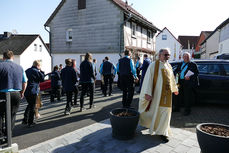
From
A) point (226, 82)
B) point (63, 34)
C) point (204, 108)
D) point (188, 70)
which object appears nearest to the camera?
point (188, 70)

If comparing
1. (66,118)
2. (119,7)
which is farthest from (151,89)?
(119,7)

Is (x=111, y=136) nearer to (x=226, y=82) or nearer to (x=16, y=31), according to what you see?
(x=226, y=82)

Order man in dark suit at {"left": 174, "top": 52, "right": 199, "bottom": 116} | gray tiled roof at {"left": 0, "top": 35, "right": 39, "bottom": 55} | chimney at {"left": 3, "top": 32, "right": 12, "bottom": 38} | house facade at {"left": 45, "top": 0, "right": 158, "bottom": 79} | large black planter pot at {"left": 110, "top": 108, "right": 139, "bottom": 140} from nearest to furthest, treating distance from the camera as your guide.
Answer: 1. large black planter pot at {"left": 110, "top": 108, "right": 139, "bottom": 140}
2. man in dark suit at {"left": 174, "top": 52, "right": 199, "bottom": 116}
3. house facade at {"left": 45, "top": 0, "right": 158, "bottom": 79}
4. gray tiled roof at {"left": 0, "top": 35, "right": 39, "bottom": 55}
5. chimney at {"left": 3, "top": 32, "right": 12, "bottom": 38}

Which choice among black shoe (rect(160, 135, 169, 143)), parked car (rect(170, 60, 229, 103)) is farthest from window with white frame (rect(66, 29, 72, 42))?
black shoe (rect(160, 135, 169, 143))

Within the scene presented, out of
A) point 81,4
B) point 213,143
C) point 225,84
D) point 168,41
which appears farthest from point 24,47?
point 213,143

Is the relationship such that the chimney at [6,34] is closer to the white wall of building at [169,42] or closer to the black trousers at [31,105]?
the white wall of building at [169,42]

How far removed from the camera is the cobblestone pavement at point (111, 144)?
340cm

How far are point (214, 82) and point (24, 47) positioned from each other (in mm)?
30328

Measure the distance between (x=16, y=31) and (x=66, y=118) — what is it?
1440 inches

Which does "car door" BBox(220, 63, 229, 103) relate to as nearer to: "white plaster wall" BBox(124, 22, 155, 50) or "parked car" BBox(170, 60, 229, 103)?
"parked car" BBox(170, 60, 229, 103)

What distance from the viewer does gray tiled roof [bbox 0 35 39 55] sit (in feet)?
96.6

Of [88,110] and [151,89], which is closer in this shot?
[151,89]

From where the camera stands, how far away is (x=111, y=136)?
4.00m

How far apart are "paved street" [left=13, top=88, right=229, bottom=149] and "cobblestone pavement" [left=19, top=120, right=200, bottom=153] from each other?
412 mm
